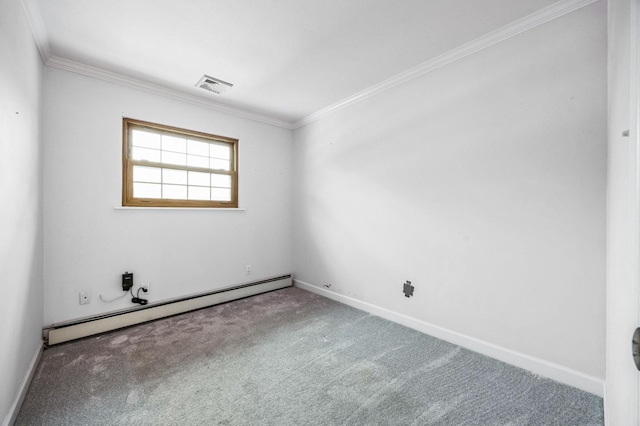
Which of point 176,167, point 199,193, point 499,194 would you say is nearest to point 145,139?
point 176,167

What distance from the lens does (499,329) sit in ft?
6.83

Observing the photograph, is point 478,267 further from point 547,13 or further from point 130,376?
point 130,376

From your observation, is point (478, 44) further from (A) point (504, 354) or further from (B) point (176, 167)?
(B) point (176, 167)

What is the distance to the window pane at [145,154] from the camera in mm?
2870

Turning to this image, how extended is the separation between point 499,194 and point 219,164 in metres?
3.17

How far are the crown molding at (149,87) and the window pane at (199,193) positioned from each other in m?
1.02

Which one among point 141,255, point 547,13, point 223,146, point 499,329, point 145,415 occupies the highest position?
point 547,13

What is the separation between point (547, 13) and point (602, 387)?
2480 millimetres

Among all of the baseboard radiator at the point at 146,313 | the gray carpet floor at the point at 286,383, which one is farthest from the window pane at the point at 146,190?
the gray carpet floor at the point at 286,383

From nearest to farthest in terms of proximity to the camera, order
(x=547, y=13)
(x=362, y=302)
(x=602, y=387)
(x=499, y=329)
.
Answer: (x=602, y=387) < (x=547, y=13) < (x=499, y=329) < (x=362, y=302)

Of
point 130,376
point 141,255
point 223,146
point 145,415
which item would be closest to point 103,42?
point 223,146

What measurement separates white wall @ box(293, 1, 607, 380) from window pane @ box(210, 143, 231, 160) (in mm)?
1719

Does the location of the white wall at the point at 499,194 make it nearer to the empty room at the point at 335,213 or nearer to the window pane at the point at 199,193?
the empty room at the point at 335,213

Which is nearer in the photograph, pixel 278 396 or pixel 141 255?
pixel 278 396
